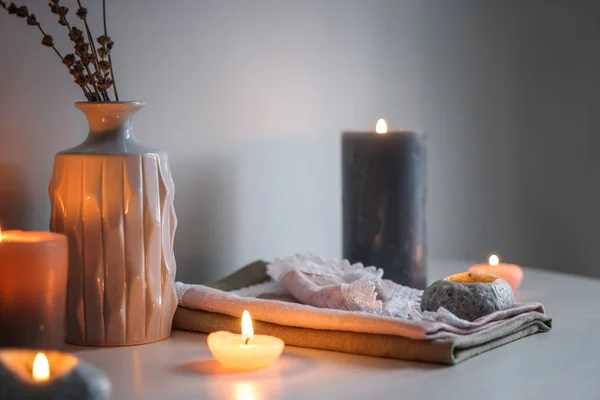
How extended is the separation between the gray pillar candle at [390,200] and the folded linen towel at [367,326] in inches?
9.6

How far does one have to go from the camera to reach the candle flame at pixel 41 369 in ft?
1.92

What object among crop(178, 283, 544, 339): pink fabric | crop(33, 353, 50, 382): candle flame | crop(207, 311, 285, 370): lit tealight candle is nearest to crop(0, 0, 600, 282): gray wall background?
crop(178, 283, 544, 339): pink fabric

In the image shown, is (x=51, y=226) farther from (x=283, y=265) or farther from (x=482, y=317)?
(x=482, y=317)

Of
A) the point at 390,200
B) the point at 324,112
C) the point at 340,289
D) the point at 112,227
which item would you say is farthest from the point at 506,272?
the point at 112,227

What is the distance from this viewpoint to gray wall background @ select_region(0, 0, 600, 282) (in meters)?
1.08

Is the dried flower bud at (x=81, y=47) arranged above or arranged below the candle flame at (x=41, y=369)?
above

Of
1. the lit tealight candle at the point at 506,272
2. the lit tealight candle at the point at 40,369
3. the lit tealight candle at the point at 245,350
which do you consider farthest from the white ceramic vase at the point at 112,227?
the lit tealight candle at the point at 506,272

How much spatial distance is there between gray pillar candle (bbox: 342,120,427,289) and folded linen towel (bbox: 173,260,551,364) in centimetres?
24

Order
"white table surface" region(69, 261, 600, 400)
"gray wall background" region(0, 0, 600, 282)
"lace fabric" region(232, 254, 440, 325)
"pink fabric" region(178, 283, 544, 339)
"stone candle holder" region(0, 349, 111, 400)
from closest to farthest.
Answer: "stone candle holder" region(0, 349, 111, 400), "white table surface" region(69, 261, 600, 400), "pink fabric" region(178, 283, 544, 339), "lace fabric" region(232, 254, 440, 325), "gray wall background" region(0, 0, 600, 282)

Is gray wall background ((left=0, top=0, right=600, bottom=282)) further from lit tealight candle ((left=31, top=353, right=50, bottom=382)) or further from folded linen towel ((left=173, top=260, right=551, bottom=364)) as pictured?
lit tealight candle ((left=31, top=353, right=50, bottom=382))

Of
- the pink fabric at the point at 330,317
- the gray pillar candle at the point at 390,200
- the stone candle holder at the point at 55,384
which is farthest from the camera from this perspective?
the gray pillar candle at the point at 390,200

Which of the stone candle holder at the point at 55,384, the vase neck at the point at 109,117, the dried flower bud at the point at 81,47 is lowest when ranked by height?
the stone candle holder at the point at 55,384

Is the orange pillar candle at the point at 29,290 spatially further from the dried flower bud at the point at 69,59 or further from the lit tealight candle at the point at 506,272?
the lit tealight candle at the point at 506,272

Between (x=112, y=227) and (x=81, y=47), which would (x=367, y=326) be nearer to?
(x=112, y=227)
